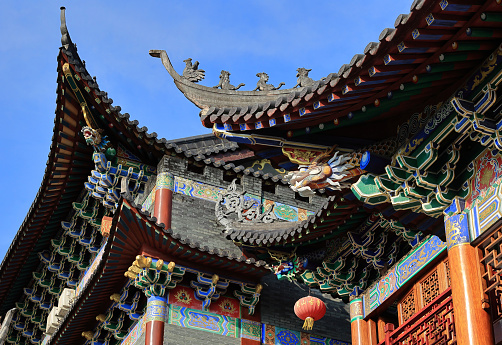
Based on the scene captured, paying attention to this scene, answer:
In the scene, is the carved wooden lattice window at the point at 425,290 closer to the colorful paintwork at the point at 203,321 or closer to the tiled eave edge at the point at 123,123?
the colorful paintwork at the point at 203,321

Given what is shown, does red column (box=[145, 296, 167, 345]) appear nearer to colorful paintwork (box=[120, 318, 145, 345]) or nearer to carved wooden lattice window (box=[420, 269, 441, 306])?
colorful paintwork (box=[120, 318, 145, 345])

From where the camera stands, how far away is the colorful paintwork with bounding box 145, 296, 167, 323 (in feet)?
45.9

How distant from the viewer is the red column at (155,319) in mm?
13766

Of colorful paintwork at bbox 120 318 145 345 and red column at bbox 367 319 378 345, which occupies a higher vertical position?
colorful paintwork at bbox 120 318 145 345

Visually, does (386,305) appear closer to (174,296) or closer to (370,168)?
(370,168)

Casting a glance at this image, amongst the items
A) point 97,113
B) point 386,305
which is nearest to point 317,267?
point 386,305

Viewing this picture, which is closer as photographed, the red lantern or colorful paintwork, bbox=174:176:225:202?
the red lantern

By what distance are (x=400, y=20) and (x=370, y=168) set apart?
178 cm

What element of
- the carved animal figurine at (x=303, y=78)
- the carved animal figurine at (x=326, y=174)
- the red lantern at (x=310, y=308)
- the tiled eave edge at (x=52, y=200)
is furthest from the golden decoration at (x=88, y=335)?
the carved animal figurine at (x=326, y=174)

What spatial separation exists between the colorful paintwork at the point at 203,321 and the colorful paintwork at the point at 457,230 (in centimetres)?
651

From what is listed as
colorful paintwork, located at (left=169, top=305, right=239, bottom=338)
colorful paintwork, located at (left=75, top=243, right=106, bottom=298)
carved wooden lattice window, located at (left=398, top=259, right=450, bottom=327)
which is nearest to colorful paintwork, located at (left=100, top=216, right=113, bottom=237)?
colorful paintwork, located at (left=75, top=243, right=106, bottom=298)

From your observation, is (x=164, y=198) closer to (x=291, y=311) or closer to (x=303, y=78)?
(x=291, y=311)

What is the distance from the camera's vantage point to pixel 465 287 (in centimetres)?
809

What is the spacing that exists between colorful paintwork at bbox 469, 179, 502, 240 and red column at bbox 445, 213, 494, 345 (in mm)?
91
